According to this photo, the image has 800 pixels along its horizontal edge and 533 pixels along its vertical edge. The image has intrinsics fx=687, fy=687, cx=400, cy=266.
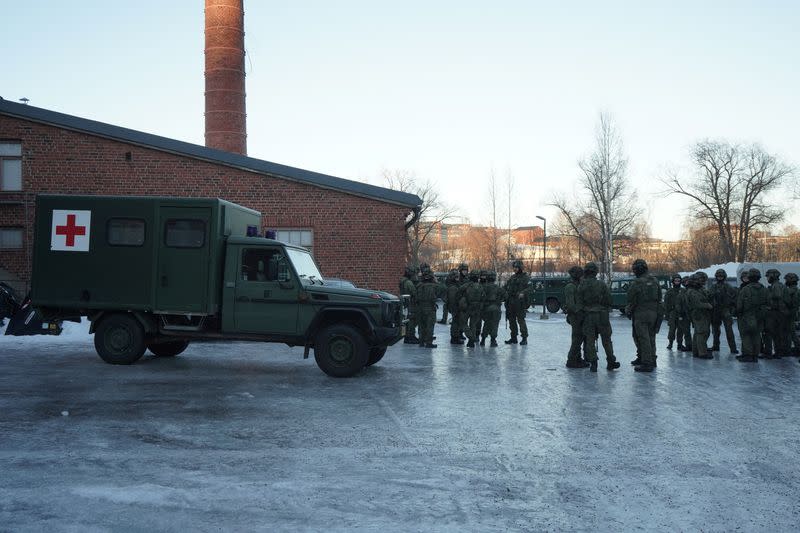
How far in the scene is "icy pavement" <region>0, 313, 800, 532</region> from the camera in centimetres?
456

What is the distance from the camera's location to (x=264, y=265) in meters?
11.1

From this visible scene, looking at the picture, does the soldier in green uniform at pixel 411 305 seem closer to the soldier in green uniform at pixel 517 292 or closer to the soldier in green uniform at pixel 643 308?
the soldier in green uniform at pixel 517 292

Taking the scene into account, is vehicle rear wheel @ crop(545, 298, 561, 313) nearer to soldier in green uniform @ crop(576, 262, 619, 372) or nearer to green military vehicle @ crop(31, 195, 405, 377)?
soldier in green uniform @ crop(576, 262, 619, 372)

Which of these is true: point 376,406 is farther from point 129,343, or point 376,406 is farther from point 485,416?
point 129,343

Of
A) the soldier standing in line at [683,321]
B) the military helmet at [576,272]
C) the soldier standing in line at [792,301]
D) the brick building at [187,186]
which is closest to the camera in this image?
the military helmet at [576,272]

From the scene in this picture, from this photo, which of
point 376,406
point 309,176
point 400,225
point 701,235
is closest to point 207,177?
point 309,176

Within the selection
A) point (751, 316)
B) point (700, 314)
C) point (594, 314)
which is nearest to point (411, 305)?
point (594, 314)

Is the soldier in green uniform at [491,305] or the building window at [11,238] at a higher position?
the building window at [11,238]

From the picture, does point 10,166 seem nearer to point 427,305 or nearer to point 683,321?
point 427,305

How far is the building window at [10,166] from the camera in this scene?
19719mm

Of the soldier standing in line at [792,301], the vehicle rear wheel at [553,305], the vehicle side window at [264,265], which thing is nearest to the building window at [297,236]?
the vehicle side window at [264,265]

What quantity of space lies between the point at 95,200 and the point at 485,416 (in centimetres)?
776

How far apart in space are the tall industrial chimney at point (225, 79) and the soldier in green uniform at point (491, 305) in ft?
55.8

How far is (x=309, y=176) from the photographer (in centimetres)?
2041
